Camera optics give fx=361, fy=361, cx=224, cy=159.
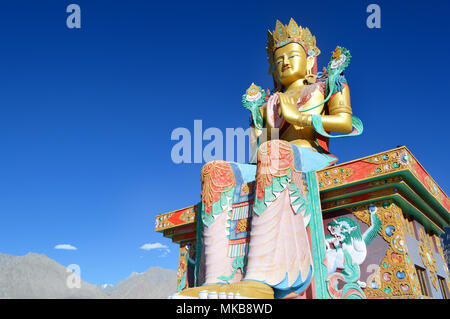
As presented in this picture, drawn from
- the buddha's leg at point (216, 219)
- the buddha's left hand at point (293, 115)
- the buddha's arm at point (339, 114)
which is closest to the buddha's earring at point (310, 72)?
the buddha's arm at point (339, 114)

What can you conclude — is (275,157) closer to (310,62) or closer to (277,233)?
(277,233)

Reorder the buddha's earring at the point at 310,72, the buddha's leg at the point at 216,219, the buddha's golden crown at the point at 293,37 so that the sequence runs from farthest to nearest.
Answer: the buddha's golden crown at the point at 293,37 → the buddha's earring at the point at 310,72 → the buddha's leg at the point at 216,219

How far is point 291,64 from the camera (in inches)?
316

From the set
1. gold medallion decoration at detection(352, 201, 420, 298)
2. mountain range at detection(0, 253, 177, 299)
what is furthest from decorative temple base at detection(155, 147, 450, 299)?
mountain range at detection(0, 253, 177, 299)

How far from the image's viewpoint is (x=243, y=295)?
4.07m

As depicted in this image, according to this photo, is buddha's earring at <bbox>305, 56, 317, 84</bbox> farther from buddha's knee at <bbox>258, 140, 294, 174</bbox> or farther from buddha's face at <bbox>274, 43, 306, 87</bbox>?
buddha's knee at <bbox>258, 140, 294, 174</bbox>

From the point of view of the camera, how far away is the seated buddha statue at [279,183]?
15.3ft

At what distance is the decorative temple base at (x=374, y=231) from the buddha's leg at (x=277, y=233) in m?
0.29

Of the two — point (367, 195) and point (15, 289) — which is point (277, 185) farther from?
point (15, 289)

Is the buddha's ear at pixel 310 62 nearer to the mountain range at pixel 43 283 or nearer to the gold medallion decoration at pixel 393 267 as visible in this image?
the gold medallion decoration at pixel 393 267

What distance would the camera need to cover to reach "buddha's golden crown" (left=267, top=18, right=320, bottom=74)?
324 inches

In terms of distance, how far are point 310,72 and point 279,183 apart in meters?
3.95

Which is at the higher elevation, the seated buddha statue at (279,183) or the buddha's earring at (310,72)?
the buddha's earring at (310,72)
